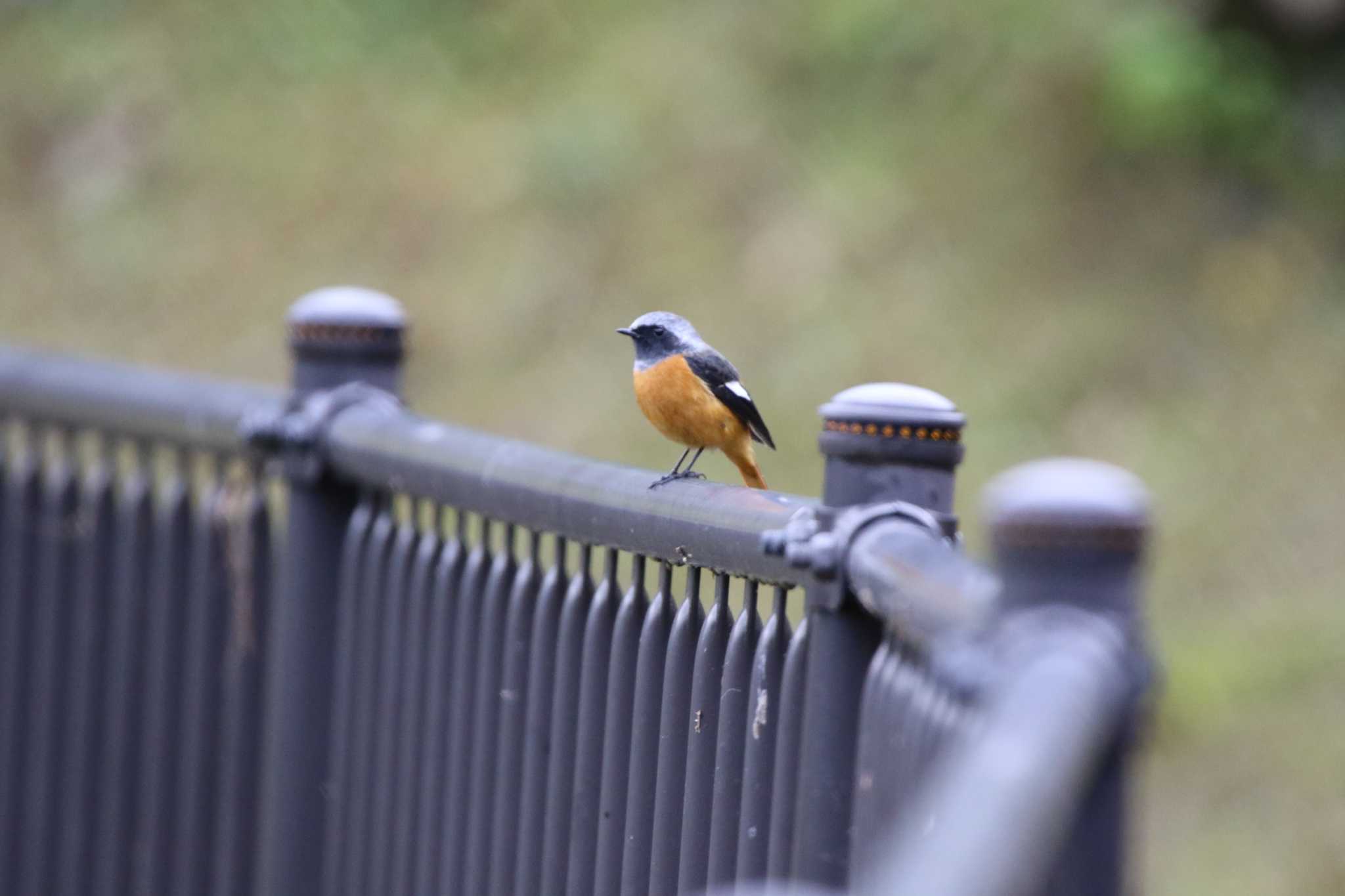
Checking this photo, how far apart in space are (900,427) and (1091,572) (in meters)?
0.75

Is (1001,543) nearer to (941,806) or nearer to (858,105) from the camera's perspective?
(941,806)

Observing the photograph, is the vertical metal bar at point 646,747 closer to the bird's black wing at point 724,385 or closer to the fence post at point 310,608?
the fence post at point 310,608

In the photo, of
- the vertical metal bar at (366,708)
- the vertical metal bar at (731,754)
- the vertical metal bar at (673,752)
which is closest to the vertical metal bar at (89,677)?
the vertical metal bar at (366,708)

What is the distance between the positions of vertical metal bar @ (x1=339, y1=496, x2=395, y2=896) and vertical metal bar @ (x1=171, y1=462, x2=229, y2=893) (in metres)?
0.51

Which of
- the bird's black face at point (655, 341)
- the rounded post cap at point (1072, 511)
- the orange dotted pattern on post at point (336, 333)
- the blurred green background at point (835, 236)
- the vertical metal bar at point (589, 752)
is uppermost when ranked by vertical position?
the blurred green background at point (835, 236)

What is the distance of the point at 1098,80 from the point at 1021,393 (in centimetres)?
201

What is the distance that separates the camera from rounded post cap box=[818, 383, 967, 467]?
196cm

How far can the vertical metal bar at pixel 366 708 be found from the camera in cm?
308

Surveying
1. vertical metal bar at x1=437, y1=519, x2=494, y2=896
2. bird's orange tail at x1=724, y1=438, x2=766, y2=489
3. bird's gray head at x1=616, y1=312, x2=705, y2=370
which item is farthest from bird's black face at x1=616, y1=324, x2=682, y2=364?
vertical metal bar at x1=437, y1=519, x2=494, y2=896

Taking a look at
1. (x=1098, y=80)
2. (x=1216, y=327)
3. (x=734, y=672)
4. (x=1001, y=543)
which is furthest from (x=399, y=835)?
(x=1098, y=80)

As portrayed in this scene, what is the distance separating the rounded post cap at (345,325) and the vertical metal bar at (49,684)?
3.05ft

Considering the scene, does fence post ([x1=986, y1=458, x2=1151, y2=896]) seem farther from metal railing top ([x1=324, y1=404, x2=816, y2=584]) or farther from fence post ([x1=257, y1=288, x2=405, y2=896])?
fence post ([x1=257, y1=288, x2=405, y2=896])

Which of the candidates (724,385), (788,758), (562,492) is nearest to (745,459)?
(724,385)

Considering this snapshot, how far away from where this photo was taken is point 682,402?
3939 mm
